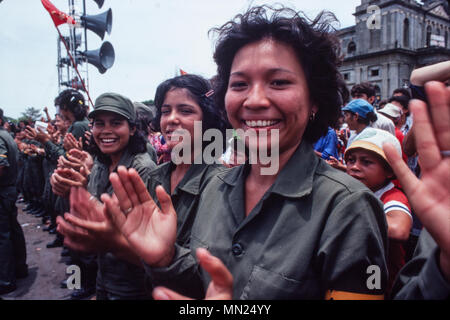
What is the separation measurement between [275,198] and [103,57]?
Result: 504cm

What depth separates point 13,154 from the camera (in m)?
4.13

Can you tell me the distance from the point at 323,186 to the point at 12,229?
4.77 m

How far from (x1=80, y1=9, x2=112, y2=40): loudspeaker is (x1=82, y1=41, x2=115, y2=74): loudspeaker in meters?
0.48

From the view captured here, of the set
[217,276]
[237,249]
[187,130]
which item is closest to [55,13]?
[187,130]

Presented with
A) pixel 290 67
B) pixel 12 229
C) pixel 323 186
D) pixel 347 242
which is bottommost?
pixel 12 229

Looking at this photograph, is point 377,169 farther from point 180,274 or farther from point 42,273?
point 42,273

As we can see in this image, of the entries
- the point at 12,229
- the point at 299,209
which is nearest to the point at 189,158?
the point at 299,209

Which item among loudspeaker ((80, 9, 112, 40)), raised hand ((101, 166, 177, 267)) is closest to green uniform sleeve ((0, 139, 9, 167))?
loudspeaker ((80, 9, 112, 40))

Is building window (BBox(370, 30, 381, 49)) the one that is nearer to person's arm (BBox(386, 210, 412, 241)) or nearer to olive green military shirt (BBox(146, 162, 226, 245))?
person's arm (BBox(386, 210, 412, 241))

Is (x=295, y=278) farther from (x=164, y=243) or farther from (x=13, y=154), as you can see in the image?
(x=13, y=154)

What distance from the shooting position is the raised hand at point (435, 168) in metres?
0.76

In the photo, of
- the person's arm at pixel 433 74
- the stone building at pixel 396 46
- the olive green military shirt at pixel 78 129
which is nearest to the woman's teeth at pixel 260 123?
the person's arm at pixel 433 74

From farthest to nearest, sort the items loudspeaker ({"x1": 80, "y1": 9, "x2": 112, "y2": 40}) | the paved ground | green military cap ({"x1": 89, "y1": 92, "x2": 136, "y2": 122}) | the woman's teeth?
1. loudspeaker ({"x1": 80, "y1": 9, "x2": 112, "y2": 40})
2. the paved ground
3. green military cap ({"x1": 89, "y1": 92, "x2": 136, "y2": 122})
4. the woman's teeth

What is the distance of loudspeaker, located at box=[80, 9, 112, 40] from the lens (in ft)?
18.2
